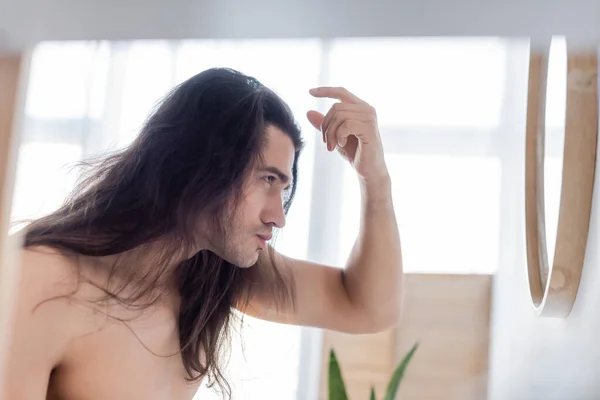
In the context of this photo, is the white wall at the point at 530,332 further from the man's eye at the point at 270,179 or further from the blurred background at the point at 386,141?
the man's eye at the point at 270,179

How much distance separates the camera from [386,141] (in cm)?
121

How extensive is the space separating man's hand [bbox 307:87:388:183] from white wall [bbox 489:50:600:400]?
0.63 feet

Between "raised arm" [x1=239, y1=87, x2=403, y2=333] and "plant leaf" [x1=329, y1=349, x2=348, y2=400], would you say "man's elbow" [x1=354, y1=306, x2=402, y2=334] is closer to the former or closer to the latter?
"raised arm" [x1=239, y1=87, x2=403, y2=333]

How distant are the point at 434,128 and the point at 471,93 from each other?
0.09 m

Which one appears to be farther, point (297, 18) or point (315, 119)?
point (315, 119)

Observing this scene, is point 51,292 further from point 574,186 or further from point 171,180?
point 574,186

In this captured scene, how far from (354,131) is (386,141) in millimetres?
617

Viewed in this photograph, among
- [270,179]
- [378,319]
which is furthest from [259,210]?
[378,319]

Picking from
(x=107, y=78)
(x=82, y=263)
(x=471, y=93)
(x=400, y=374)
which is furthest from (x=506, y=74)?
(x=82, y=263)

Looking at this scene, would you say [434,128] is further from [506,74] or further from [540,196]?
[540,196]

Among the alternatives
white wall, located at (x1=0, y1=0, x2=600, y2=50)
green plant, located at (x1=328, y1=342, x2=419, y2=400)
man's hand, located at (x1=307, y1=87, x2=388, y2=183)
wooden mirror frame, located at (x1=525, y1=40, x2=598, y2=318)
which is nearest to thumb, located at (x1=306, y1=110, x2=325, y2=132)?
man's hand, located at (x1=307, y1=87, x2=388, y2=183)

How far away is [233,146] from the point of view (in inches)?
24.1

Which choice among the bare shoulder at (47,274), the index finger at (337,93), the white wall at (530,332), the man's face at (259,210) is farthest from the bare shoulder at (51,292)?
the white wall at (530,332)

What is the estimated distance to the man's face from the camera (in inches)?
23.7
